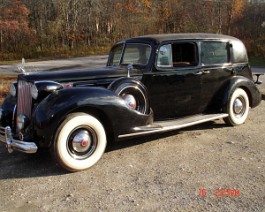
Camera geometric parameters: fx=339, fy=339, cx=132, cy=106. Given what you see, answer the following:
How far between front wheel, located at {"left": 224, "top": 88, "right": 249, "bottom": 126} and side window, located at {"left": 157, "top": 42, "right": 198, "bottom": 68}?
1.00 m

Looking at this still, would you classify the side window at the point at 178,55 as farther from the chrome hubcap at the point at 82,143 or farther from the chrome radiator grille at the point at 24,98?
the chrome radiator grille at the point at 24,98

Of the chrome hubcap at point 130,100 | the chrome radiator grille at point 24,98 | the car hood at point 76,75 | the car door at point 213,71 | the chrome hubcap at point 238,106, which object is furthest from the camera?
the chrome hubcap at point 238,106

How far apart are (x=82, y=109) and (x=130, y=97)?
0.79m

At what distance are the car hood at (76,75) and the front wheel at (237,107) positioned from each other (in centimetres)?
188

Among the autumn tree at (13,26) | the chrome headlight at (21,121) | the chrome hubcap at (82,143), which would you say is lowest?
the chrome hubcap at (82,143)

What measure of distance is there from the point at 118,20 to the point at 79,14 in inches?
146

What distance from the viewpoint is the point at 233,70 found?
20.1ft

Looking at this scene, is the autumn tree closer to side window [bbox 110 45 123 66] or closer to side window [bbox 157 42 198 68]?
side window [bbox 110 45 123 66]

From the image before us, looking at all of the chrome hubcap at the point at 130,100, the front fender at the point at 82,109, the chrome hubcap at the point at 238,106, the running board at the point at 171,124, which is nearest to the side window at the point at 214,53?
the chrome hubcap at the point at 238,106

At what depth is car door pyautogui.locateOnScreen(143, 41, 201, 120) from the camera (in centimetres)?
528

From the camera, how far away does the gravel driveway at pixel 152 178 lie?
11.3 ft

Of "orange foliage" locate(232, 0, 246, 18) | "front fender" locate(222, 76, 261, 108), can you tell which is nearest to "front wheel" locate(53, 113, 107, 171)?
"front fender" locate(222, 76, 261, 108)

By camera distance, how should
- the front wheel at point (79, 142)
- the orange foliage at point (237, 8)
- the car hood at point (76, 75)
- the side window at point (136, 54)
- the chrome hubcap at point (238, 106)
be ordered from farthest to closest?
1. the orange foliage at point (237, 8)
2. the chrome hubcap at point (238, 106)
3. the side window at point (136, 54)
4. the car hood at point (76, 75)
5. the front wheel at point (79, 142)

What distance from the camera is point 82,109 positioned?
174 inches
